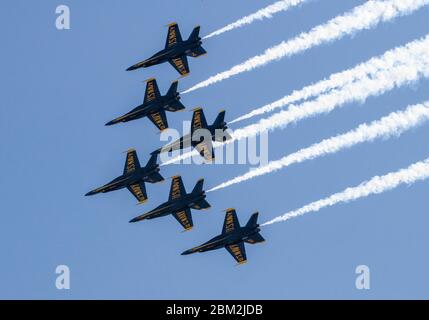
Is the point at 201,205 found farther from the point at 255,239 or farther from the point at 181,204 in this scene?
the point at 255,239

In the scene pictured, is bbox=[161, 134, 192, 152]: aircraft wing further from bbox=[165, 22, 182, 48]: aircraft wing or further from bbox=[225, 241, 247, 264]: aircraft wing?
bbox=[225, 241, 247, 264]: aircraft wing

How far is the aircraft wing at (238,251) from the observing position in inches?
2717

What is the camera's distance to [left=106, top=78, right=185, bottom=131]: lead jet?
232 feet

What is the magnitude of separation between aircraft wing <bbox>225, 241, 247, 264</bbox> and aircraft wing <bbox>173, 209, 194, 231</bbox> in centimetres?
277

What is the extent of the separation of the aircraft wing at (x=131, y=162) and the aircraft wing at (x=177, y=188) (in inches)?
112

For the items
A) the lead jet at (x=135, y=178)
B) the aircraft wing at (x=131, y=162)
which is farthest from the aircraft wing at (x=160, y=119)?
the aircraft wing at (x=131, y=162)

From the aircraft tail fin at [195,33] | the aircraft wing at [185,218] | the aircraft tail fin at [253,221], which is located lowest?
the aircraft tail fin at [253,221]

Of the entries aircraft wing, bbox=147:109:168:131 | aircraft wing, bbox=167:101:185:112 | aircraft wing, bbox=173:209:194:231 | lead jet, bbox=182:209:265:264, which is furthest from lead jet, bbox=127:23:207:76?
lead jet, bbox=182:209:265:264

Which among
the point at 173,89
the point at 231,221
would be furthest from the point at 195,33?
the point at 231,221

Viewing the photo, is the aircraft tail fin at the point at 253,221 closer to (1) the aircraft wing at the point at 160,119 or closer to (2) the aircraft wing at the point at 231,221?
(2) the aircraft wing at the point at 231,221

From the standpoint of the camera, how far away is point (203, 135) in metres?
68.6

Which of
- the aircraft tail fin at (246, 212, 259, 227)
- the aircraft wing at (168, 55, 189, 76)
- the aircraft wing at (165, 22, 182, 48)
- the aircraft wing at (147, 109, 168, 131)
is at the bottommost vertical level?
the aircraft tail fin at (246, 212, 259, 227)

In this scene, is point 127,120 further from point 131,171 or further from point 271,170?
point 271,170

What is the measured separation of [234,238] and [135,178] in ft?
24.1
